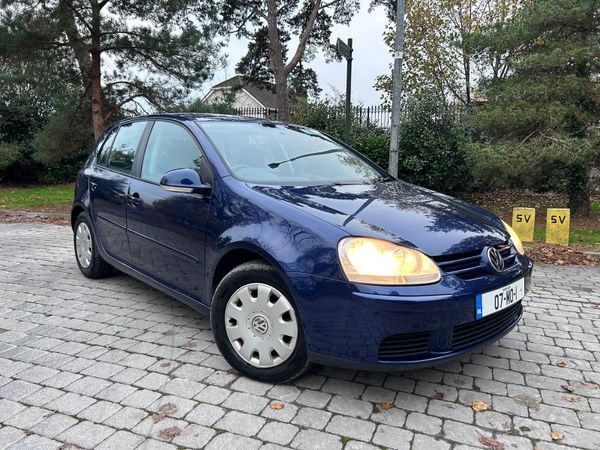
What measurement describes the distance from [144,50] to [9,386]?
10628 mm

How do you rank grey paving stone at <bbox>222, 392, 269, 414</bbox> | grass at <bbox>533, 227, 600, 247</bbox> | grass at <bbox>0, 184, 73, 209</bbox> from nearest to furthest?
grey paving stone at <bbox>222, 392, 269, 414</bbox>, grass at <bbox>533, 227, 600, 247</bbox>, grass at <bbox>0, 184, 73, 209</bbox>

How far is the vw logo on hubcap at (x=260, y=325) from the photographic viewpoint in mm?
2695

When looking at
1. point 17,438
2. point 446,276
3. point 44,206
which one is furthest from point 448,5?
point 17,438

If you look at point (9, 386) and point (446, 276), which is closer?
point (446, 276)

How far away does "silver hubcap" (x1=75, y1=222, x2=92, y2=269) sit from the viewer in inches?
188

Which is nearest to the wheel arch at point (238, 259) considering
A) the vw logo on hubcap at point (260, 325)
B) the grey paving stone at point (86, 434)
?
the vw logo on hubcap at point (260, 325)

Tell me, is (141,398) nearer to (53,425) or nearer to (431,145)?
(53,425)

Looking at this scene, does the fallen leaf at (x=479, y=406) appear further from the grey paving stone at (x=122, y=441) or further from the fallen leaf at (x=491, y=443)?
the grey paving stone at (x=122, y=441)

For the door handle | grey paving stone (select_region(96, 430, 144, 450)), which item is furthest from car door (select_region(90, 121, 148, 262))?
grey paving stone (select_region(96, 430, 144, 450))

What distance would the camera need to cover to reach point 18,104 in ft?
53.7

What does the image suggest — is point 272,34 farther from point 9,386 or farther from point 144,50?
point 9,386

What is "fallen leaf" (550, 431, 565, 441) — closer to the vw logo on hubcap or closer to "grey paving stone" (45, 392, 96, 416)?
the vw logo on hubcap

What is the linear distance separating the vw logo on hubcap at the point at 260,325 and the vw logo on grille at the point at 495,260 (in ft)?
4.31

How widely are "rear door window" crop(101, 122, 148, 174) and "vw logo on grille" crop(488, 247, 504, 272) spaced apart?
115 inches
